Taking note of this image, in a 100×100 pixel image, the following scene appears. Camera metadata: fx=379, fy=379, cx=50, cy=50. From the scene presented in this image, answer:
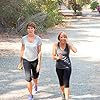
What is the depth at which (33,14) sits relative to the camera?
2558 centimetres

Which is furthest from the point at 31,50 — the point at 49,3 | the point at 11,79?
the point at 49,3

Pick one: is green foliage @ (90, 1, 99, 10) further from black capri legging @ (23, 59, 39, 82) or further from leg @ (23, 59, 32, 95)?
leg @ (23, 59, 32, 95)

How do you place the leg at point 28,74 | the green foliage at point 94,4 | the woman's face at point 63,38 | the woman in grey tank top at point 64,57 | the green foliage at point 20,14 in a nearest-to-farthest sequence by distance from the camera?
the woman's face at point 63,38 < the woman in grey tank top at point 64,57 < the leg at point 28,74 < the green foliage at point 20,14 < the green foliage at point 94,4

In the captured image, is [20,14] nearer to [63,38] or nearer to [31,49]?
[31,49]

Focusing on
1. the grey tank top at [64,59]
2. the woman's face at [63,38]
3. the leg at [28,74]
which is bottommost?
the leg at [28,74]

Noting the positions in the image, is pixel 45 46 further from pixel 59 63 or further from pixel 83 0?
pixel 83 0

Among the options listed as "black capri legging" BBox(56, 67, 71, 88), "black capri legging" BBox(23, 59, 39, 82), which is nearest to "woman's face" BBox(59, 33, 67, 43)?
"black capri legging" BBox(56, 67, 71, 88)

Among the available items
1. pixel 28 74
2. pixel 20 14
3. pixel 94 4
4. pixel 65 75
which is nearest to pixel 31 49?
pixel 28 74

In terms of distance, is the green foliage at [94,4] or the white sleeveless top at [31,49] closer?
the white sleeveless top at [31,49]

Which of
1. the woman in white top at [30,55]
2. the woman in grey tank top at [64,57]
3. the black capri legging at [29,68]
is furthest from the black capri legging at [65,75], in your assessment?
the black capri legging at [29,68]

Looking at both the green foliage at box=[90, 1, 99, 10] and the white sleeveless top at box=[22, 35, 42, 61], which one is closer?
the white sleeveless top at box=[22, 35, 42, 61]

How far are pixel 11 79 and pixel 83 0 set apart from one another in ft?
118

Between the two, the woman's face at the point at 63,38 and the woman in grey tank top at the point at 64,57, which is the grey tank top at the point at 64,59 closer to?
the woman in grey tank top at the point at 64,57

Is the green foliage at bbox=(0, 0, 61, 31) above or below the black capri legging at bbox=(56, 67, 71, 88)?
above
